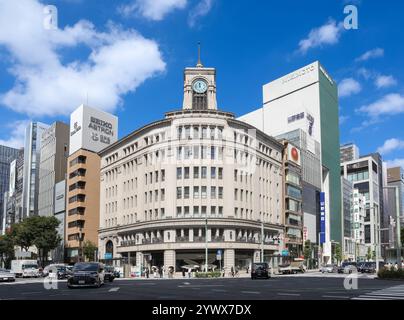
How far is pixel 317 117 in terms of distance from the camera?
445ft

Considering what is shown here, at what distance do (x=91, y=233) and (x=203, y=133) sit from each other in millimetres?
39773

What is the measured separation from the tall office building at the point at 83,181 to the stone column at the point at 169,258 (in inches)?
1262

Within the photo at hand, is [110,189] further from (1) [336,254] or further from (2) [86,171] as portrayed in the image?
(1) [336,254]

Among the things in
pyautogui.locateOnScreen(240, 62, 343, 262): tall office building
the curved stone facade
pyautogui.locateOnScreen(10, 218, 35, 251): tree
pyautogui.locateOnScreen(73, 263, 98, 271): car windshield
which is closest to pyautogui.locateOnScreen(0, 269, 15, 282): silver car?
pyautogui.locateOnScreen(73, 263, 98, 271): car windshield

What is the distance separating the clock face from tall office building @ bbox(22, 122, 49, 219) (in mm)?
67565

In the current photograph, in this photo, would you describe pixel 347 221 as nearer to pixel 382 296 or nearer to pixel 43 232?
pixel 43 232

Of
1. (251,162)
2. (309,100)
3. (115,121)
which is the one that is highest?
(309,100)

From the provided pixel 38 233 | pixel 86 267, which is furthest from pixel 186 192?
pixel 86 267

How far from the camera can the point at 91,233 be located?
107 meters

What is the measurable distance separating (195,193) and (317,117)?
66.0 metres

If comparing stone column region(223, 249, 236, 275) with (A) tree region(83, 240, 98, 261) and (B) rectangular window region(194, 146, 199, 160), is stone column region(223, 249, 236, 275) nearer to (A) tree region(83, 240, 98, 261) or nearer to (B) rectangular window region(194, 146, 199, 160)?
(B) rectangular window region(194, 146, 199, 160)

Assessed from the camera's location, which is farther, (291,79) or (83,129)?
(291,79)

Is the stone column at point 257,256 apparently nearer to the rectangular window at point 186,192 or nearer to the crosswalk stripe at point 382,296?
the rectangular window at point 186,192

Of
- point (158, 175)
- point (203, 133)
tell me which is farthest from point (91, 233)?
point (203, 133)
